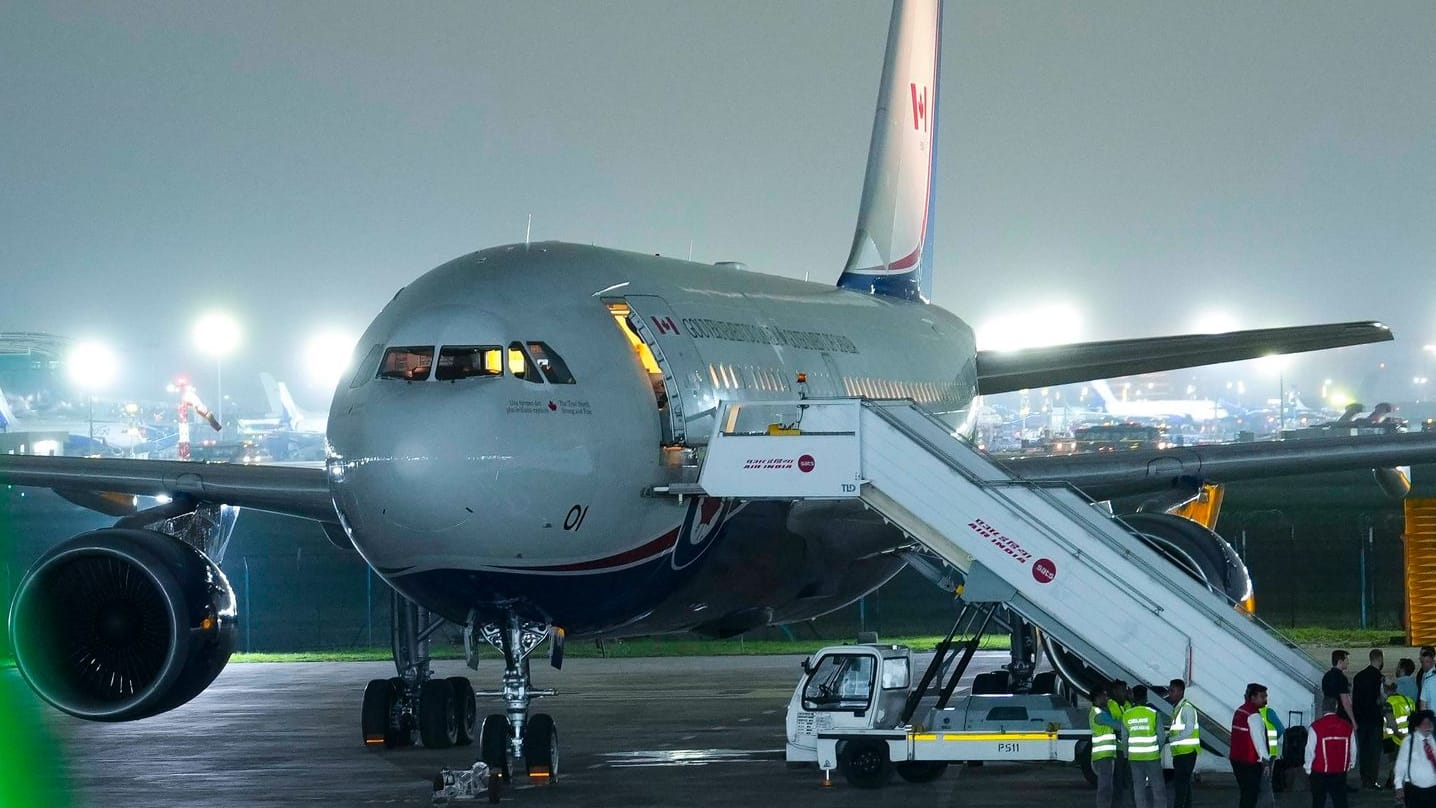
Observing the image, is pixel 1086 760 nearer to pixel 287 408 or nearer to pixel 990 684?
pixel 990 684

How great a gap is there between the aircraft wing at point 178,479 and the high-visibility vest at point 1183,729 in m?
8.60

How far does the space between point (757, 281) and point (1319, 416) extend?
487 ft

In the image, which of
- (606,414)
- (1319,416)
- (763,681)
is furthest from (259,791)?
(1319,416)

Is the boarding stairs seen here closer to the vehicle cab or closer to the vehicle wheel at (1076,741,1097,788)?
the vehicle wheel at (1076,741,1097,788)

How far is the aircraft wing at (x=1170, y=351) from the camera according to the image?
945 inches

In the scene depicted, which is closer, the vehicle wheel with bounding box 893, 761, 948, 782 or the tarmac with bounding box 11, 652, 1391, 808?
the tarmac with bounding box 11, 652, 1391, 808

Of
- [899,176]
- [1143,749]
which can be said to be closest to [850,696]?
[1143,749]

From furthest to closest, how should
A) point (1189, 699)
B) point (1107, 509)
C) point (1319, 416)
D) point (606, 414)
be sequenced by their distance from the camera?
point (1319, 416) < point (1107, 509) < point (1189, 699) < point (606, 414)

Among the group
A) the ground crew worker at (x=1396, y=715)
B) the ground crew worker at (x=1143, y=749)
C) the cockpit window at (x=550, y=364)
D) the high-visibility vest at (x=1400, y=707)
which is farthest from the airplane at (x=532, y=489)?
the ground crew worker at (x=1143, y=749)

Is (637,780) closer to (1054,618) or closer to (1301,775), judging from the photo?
(1054,618)

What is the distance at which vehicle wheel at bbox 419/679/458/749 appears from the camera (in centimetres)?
2123

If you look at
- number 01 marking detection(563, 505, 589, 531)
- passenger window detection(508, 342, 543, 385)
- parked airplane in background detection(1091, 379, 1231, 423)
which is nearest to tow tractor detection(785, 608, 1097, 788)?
number 01 marking detection(563, 505, 589, 531)

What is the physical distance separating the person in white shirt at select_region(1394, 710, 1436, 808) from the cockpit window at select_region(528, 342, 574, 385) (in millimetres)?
7087

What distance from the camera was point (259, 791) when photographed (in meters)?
18.5
